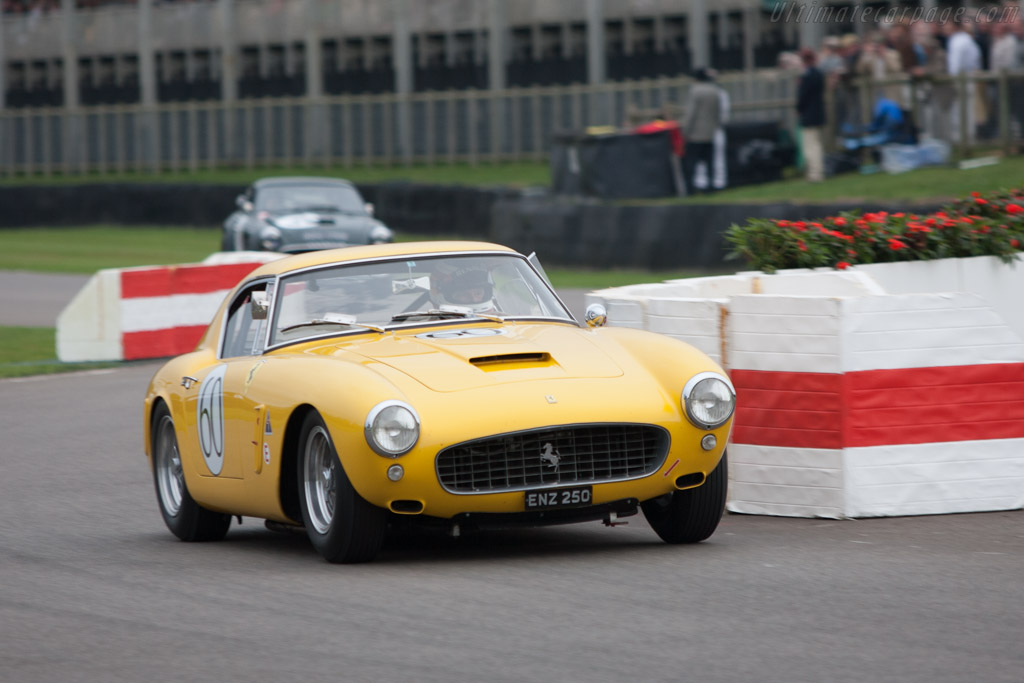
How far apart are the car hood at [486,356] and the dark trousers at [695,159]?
55.6ft

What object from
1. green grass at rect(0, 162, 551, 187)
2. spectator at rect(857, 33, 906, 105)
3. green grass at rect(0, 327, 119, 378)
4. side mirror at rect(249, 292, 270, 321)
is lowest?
green grass at rect(0, 327, 119, 378)

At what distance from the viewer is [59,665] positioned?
518cm

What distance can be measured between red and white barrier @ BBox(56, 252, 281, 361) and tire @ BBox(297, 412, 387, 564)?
31.0 feet

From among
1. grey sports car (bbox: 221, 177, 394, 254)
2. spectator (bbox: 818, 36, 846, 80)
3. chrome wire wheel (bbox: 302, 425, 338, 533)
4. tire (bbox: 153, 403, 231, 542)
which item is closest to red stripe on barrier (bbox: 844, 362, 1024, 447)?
chrome wire wheel (bbox: 302, 425, 338, 533)

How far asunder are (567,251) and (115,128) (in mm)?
27363

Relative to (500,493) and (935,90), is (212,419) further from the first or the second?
(935,90)

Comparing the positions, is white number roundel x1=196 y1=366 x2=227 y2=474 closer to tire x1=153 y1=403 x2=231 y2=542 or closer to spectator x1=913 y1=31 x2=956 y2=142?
tire x1=153 y1=403 x2=231 y2=542

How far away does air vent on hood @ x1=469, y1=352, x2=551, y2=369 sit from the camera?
680 centimetres

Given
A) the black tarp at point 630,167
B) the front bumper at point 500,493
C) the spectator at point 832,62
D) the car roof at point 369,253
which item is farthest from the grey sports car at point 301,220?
the front bumper at point 500,493

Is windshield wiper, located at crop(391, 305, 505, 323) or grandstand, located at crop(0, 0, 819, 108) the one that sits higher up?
grandstand, located at crop(0, 0, 819, 108)

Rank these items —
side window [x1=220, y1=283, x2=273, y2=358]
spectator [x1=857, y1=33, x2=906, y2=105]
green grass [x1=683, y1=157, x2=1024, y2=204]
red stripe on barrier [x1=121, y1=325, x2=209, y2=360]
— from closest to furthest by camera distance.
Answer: side window [x1=220, y1=283, x2=273, y2=358], red stripe on barrier [x1=121, y1=325, x2=209, y2=360], green grass [x1=683, y1=157, x2=1024, y2=204], spectator [x1=857, y1=33, x2=906, y2=105]

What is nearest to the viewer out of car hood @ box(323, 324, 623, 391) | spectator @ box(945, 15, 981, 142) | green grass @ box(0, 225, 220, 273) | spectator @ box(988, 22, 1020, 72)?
car hood @ box(323, 324, 623, 391)

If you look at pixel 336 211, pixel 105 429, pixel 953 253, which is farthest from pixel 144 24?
pixel 953 253

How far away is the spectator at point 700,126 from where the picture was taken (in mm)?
23538
